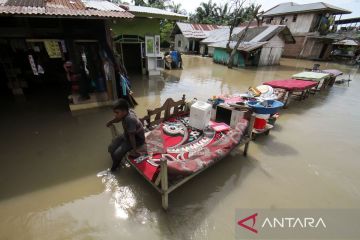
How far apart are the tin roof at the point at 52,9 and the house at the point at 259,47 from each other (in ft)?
48.8

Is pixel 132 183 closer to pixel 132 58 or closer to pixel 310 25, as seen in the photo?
pixel 132 58

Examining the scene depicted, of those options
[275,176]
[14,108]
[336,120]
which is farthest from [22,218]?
[336,120]

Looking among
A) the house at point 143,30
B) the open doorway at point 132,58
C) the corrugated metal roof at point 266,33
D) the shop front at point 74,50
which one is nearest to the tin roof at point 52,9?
the shop front at point 74,50

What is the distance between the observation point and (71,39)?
20.3 ft

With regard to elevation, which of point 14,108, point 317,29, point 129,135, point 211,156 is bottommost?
point 14,108

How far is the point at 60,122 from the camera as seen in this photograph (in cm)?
A: 605

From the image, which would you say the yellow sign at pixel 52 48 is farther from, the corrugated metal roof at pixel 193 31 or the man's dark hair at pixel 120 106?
the corrugated metal roof at pixel 193 31

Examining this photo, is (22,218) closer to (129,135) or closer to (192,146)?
(129,135)

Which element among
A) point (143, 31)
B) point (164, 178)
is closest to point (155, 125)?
point (164, 178)

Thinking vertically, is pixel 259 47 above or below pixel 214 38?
below

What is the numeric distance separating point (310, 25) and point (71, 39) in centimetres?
2998

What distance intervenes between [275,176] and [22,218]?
4.93 meters

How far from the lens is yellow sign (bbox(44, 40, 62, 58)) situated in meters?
A: 6.19

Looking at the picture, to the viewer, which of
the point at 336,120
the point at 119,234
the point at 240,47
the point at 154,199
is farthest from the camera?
the point at 240,47
